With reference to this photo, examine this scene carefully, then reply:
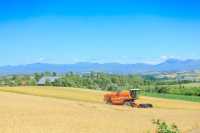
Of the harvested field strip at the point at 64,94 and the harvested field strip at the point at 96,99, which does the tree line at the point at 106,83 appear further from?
the harvested field strip at the point at 64,94

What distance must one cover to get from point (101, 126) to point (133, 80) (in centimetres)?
11423

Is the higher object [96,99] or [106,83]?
[106,83]

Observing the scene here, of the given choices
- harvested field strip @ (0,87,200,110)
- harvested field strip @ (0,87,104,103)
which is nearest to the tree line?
harvested field strip @ (0,87,200,110)

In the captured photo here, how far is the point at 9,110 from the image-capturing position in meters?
40.1

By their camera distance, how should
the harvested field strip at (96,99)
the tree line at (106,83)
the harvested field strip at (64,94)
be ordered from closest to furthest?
the harvested field strip at (96,99) < the harvested field strip at (64,94) < the tree line at (106,83)

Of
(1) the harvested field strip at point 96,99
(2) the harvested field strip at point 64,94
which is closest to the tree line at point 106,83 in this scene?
(1) the harvested field strip at point 96,99

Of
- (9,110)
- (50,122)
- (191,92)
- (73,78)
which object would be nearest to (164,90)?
(191,92)

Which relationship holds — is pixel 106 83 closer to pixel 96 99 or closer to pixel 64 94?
pixel 64 94

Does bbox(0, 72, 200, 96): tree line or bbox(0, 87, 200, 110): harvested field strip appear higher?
bbox(0, 72, 200, 96): tree line

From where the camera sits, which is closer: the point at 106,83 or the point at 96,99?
the point at 96,99

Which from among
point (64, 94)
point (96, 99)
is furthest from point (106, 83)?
point (96, 99)

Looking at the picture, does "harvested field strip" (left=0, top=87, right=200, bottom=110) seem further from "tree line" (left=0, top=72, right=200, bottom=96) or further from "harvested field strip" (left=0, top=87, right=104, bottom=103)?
"tree line" (left=0, top=72, right=200, bottom=96)

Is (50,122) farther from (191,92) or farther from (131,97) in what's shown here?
(191,92)

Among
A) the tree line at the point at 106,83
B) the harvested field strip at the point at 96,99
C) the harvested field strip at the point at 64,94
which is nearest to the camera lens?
the harvested field strip at the point at 96,99
